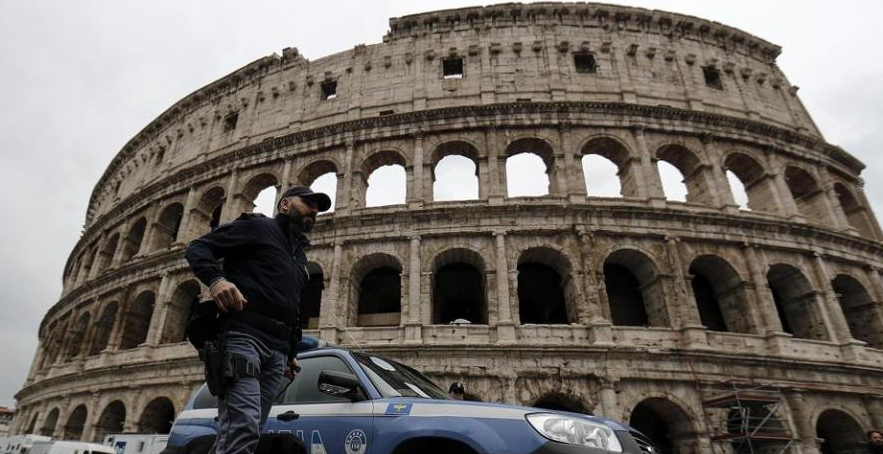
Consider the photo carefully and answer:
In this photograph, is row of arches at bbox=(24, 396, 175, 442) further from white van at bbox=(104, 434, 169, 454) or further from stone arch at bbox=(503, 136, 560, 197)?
stone arch at bbox=(503, 136, 560, 197)

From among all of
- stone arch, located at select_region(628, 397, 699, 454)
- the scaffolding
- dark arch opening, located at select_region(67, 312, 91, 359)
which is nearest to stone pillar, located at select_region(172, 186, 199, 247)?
dark arch opening, located at select_region(67, 312, 91, 359)

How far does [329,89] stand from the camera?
20.0 metres

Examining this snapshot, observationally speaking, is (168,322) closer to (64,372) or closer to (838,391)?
(64,372)

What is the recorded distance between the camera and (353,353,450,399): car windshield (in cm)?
355

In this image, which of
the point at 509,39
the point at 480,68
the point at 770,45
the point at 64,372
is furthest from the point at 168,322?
the point at 770,45

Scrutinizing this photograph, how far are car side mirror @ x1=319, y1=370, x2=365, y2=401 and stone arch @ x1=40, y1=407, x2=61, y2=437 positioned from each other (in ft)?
71.2

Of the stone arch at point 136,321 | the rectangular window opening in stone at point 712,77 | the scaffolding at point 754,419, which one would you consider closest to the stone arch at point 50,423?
the stone arch at point 136,321

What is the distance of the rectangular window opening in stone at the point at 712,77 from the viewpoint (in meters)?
18.9

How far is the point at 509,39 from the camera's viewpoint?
18.7 m

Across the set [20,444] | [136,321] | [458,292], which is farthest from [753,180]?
[20,444]

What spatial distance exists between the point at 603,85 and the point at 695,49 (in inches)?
214

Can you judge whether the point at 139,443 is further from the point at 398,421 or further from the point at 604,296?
the point at 604,296

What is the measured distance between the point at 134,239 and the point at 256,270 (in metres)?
22.9

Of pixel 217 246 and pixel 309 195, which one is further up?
pixel 309 195
